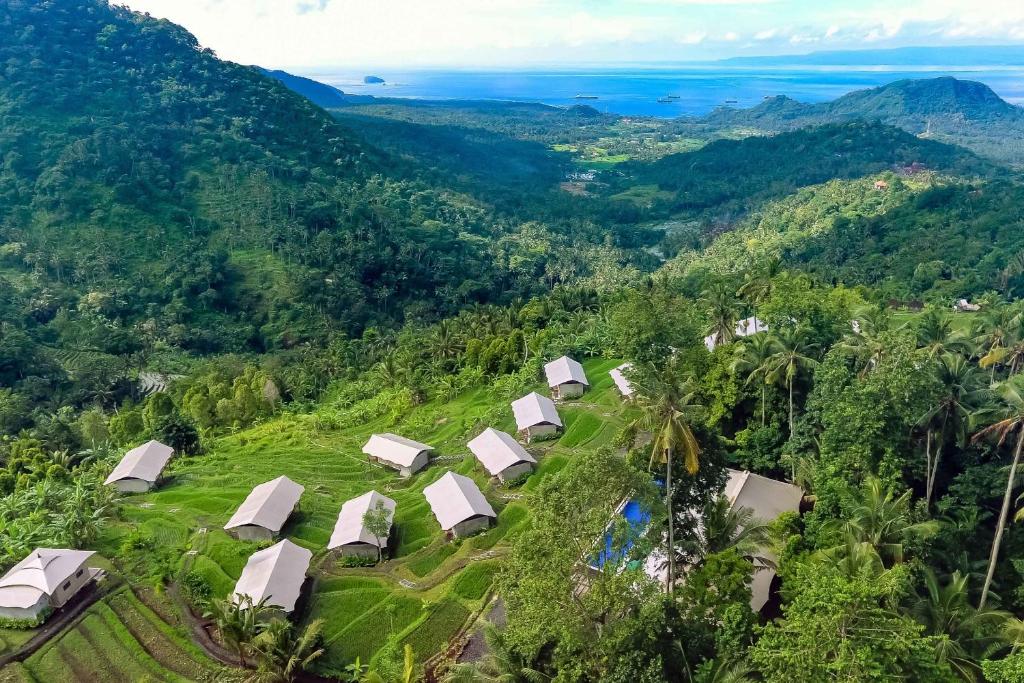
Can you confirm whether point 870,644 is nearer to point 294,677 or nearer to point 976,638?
point 976,638

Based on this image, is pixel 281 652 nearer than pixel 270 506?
Yes

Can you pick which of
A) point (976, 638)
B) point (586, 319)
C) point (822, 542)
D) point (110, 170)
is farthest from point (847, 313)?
point (110, 170)

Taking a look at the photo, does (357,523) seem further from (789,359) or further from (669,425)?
(789,359)

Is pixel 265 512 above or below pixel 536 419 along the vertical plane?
above

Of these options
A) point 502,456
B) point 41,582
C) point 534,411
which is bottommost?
point 534,411

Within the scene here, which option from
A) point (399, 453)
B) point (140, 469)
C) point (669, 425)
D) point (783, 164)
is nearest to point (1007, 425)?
point (669, 425)
